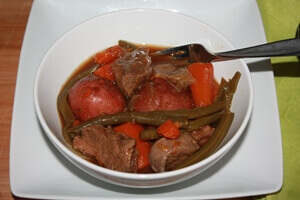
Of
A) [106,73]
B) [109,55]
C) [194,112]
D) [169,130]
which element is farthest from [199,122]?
[109,55]

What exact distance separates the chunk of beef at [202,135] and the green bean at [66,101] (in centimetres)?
57

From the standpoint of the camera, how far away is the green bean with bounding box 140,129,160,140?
184 cm

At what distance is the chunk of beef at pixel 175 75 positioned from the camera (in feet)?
6.58

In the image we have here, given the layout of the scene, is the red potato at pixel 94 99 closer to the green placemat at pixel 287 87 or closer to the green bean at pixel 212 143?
the green bean at pixel 212 143

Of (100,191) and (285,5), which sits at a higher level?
(285,5)

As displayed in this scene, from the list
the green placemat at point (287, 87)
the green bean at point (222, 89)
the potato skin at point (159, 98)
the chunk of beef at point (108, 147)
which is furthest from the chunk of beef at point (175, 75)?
the green placemat at point (287, 87)

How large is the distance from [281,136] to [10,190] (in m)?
1.33

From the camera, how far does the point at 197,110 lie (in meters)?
1.91

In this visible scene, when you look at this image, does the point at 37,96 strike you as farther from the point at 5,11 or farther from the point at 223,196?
the point at 5,11

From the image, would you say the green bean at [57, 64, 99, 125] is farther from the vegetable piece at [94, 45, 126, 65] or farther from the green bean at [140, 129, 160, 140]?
the green bean at [140, 129, 160, 140]

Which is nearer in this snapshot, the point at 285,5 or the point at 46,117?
the point at 46,117

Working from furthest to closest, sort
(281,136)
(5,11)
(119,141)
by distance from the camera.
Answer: (5,11) → (281,136) → (119,141)

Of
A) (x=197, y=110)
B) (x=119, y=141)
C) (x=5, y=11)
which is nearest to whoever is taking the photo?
(x=119, y=141)

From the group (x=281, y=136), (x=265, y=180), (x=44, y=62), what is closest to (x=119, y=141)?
(x=44, y=62)
